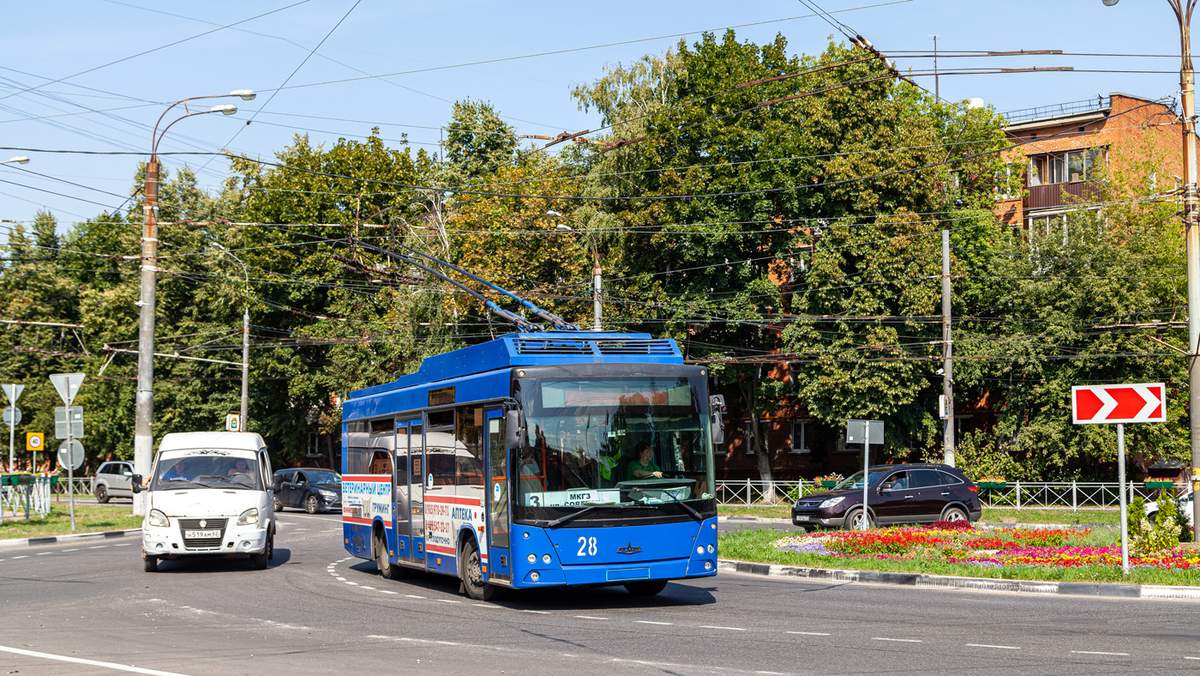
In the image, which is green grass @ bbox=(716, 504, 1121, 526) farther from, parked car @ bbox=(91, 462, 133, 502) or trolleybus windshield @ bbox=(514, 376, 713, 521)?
parked car @ bbox=(91, 462, 133, 502)

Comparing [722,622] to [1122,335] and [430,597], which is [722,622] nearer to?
[430,597]

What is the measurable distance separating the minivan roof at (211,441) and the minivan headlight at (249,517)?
1.34m

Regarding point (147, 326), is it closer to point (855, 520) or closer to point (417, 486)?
point (417, 486)

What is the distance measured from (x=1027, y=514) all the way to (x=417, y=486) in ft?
75.5

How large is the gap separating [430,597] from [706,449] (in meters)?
4.31

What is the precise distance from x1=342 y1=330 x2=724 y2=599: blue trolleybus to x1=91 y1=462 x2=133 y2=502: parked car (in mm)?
37880

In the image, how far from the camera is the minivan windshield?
19.0m

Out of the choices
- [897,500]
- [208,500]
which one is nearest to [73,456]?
[208,500]

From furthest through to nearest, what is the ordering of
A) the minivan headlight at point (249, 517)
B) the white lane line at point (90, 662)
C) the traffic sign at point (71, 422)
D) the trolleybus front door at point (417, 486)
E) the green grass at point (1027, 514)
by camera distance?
the green grass at point (1027, 514) → the traffic sign at point (71, 422) → the minivan headlight at point (249, 517) → the trolleybus front door at point (417, 486) → the white lane line at point (90, 662)

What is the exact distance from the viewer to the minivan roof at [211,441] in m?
19.7

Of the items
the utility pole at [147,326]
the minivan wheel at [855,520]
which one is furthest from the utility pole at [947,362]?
the utility pole at [147,326]

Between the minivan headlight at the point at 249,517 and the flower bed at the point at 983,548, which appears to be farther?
the minivan headlight at the point at 249,517

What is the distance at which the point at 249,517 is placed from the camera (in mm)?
18844

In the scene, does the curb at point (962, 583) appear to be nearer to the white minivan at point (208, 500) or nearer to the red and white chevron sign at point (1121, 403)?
the red and white chevron sign at point (1121, 403)
